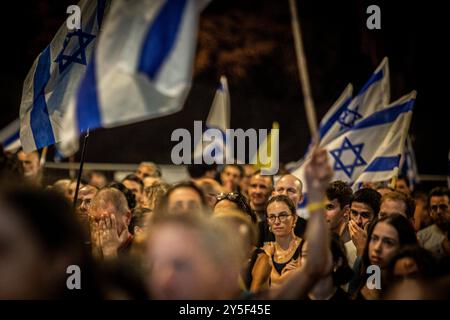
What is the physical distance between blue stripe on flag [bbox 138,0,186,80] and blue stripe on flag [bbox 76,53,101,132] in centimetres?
31

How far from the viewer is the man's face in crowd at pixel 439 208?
876 centimetres

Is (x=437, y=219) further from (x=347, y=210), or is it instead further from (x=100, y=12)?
(x=100, y=12)

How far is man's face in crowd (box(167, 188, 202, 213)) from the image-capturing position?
201 inches

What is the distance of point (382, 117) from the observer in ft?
32.3

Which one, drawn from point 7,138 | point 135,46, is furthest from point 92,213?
point 7,138

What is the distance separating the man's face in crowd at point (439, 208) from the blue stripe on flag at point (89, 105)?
17.0 ft

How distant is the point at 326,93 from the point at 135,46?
17245 millimetres

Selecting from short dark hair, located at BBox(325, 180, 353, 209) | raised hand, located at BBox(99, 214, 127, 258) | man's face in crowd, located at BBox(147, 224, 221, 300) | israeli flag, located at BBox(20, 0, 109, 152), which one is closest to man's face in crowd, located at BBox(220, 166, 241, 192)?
short dark hair, located at BBox(325, 180, 353, 209)

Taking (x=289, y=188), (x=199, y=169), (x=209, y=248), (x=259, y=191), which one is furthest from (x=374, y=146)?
(x=209, y=248)

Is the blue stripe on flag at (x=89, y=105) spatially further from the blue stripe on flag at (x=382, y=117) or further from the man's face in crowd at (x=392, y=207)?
the blue stripe on flag at (x=382, y=117)

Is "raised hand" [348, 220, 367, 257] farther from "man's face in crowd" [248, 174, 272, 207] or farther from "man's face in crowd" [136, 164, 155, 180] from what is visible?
"man's face in crowd" [136, 164, 155, 180]
